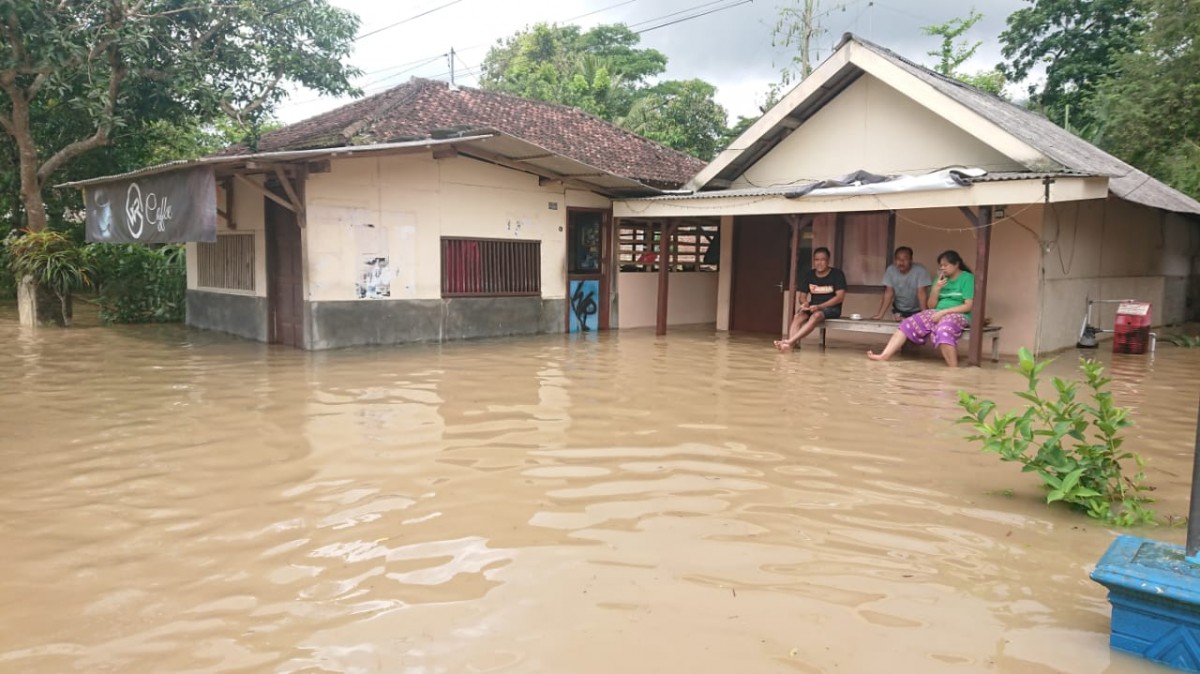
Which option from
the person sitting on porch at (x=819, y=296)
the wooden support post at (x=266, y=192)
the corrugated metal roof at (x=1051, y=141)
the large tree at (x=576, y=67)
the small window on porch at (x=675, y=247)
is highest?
the large tree at (x=576, y=67)

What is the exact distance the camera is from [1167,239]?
15.4 m

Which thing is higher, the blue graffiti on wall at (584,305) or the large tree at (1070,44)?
the large tree at (1070,44)

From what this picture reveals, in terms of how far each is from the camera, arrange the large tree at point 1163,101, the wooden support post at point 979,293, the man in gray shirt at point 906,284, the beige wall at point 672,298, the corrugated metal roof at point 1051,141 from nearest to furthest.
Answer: the wooden support post at point 979,293
the corrugated metal roof at point 1051,141
the man in gray shirt at point 906,284
the beige wall at point 672,298
the large tree at point 1163,101

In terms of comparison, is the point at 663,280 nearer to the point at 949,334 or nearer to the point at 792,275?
the point at 792,275

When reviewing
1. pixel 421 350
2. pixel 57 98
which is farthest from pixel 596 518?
pixel 57 98

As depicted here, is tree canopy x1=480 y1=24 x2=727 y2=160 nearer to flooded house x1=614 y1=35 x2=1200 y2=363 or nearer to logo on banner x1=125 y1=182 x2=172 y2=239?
flooded house x1=614 y1=35 x2=1200 y2=363

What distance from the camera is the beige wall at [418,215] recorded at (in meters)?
10.6

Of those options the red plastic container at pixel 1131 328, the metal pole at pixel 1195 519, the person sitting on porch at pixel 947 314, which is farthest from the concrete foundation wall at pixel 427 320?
the metal pole at pixel 1195 519

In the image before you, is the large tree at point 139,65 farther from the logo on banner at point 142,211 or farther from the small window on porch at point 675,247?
the small window on porch at point 675,247

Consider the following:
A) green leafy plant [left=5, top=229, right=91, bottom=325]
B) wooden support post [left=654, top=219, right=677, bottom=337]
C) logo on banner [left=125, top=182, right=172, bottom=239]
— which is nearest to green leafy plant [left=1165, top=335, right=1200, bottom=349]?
wooden support post [left=654, top=219, right=677, bottom=337]

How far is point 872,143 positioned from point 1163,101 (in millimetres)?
9953

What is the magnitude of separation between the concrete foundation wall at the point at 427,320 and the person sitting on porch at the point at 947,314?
554 centimetres

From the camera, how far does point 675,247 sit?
15227mm

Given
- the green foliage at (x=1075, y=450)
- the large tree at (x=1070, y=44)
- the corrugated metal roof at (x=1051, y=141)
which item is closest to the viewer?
the green foliage at (x=1075, y=450)
